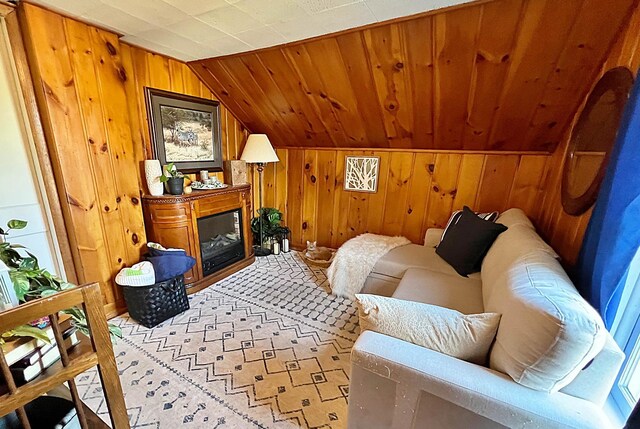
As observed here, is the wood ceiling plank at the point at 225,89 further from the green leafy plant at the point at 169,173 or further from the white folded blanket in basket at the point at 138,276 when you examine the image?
the white folded blanket in basket at the point at 138,276

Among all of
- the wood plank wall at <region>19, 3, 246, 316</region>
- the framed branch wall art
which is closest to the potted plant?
the wood plank wall at <region>19, 3, 246, 316</region>

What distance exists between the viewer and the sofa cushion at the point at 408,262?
2.07 meters

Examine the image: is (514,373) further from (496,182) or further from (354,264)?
(496,182)

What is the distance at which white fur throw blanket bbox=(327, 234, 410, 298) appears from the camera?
2311mm

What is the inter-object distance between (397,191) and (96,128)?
2.80m

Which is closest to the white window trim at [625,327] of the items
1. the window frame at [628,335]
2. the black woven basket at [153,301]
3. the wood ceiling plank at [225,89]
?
the window frame at [628,335]

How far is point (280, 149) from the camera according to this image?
3.64 meters

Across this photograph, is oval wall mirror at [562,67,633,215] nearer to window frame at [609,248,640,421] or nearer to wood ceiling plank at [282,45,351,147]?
window frame at [609,248,640,421]

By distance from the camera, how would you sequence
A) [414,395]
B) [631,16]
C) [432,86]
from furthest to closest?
[432,86] → [631,16] → [414,395]

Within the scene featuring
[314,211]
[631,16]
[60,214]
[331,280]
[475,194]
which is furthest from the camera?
[314,211]

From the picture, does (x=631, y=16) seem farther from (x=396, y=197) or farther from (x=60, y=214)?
(x=60, y=214)

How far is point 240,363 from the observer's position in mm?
1701

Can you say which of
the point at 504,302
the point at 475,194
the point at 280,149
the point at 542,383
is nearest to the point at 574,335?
the point at 542,383

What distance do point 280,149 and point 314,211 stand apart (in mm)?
989
